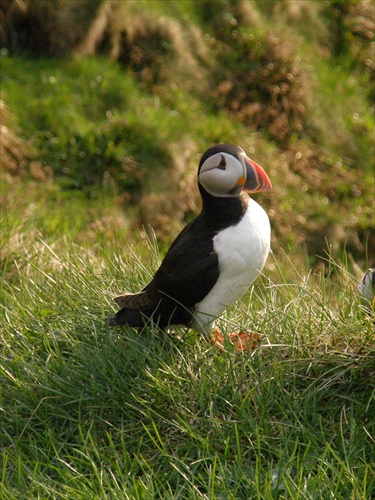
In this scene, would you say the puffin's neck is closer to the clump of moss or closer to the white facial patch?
the white facial patch

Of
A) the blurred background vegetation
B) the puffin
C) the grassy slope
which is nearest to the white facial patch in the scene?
the puffin

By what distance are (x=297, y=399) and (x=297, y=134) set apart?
5955 millimetres

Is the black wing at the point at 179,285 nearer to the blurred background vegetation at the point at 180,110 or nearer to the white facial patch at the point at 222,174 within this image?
the white facial patch at the point at 222,174

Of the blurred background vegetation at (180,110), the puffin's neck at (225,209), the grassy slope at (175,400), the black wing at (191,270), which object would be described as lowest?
the blurred background vegetation at (180,110)

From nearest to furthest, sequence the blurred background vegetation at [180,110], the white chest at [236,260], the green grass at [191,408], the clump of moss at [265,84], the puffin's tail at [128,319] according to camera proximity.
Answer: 1. the green grass at [191,408]
2. the white chest at [236,260]
3. the puffin's tail at [128,319]
4. the blurred background vegetation at [180,110]
5. the clump of moss at [265,84]

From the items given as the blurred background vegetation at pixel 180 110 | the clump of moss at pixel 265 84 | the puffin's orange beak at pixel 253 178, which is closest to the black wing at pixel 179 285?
the puffin's orange beak at pixel 253 178

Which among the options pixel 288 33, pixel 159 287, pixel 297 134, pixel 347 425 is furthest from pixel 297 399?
pixel 288 33

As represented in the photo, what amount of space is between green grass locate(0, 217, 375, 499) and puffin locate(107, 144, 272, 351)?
10cm

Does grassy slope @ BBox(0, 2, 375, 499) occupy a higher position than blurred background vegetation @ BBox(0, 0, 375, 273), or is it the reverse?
grassy slope @ BBox(0, 2, 375, 499)

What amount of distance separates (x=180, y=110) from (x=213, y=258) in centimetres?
486

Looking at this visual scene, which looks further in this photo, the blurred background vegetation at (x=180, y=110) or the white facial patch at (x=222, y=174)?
the blurred background vegetation at (x=180, y=110)

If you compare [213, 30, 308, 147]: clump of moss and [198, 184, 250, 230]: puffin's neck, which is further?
[213, 30, 308, 147]: clump of moss

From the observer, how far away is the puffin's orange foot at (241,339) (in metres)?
3.58

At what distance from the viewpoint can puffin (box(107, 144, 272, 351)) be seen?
3568mm
